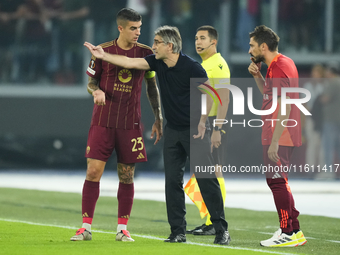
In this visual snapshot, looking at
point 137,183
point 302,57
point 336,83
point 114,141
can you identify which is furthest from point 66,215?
point 302,57

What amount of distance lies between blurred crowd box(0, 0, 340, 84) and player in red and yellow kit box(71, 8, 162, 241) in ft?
36.5

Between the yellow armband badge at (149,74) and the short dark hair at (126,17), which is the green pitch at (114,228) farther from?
the short dark hair at (126,17)

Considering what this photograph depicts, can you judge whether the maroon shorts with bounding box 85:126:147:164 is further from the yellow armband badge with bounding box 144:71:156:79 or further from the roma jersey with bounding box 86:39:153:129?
the yellow armband badge with bounding box 144:71:156:79

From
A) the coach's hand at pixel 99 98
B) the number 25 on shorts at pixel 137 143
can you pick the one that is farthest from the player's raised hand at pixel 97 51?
the number 25 on shorts at pixel 137 143

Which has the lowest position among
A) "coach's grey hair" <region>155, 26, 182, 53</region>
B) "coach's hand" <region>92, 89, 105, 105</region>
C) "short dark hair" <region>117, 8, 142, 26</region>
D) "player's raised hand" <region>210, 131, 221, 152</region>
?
"player's raised hand" <region>210, 131, 221, 152</region>

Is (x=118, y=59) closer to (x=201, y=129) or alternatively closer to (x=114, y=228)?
(x=201, y=129)

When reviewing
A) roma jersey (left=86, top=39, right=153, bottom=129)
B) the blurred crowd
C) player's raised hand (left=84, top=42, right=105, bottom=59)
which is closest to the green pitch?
roma jersey (left=86, top=39, right=153, bottom=129)

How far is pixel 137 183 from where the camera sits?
48.3 feet

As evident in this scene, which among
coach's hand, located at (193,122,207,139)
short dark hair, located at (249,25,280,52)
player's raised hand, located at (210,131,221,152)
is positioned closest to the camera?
coach's hand, located at (193,122,207,139)

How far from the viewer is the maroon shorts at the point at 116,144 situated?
254 inches

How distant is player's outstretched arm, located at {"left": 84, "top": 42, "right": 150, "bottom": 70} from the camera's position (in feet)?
20.6

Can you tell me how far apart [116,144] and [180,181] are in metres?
0.74

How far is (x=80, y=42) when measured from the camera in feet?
58.4

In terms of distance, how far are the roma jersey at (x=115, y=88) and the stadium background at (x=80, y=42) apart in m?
10.7
